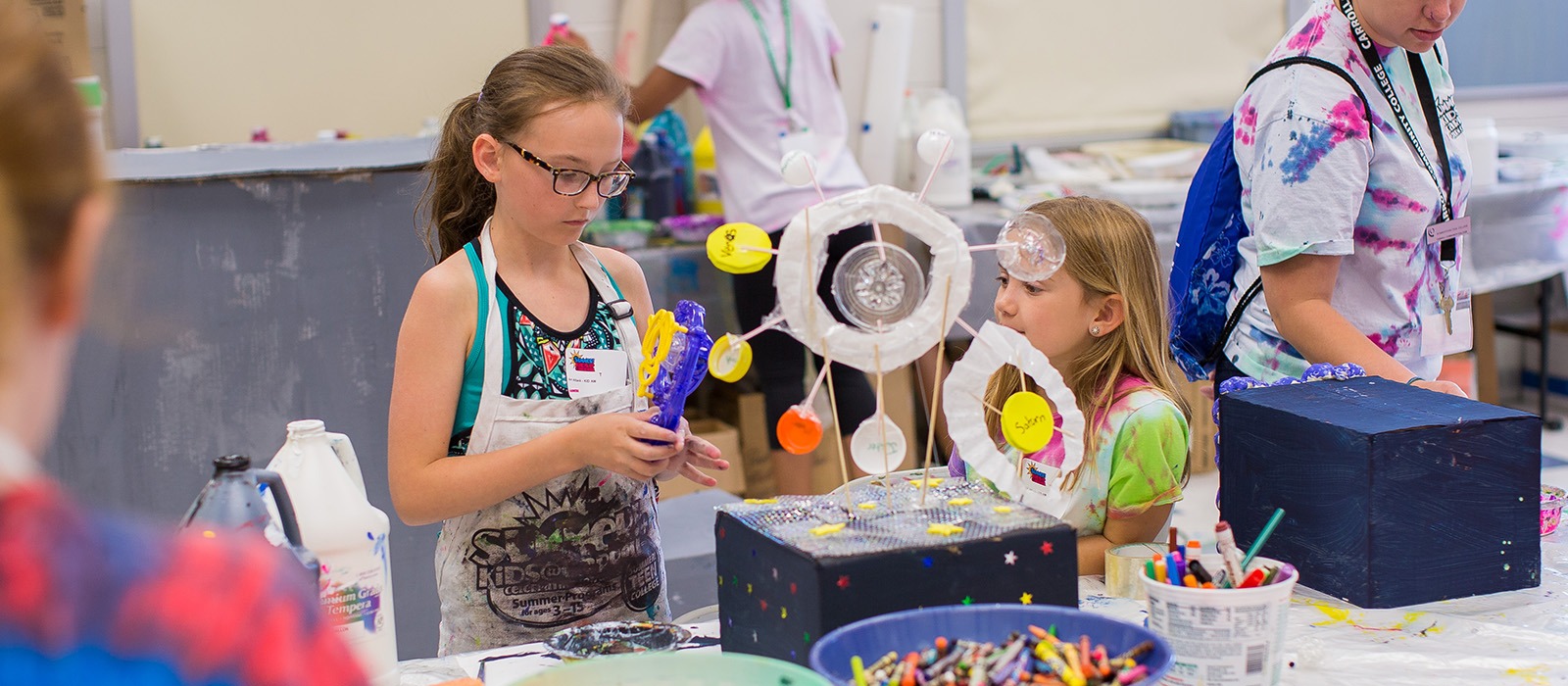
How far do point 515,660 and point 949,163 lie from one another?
109 inches

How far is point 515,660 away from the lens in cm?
125

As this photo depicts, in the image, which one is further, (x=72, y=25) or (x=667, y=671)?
(x=72, y=25)

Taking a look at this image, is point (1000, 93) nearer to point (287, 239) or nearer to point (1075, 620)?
point (287, 239)

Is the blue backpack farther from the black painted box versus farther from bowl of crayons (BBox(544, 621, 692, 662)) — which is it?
bowl of crayons (BBox(544, 621, 692, 662))

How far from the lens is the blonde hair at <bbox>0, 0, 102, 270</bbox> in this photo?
1.59 ft

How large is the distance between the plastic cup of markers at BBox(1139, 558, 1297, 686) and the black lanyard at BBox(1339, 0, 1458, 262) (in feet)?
2.82

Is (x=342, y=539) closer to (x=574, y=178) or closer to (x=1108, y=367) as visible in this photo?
(x=574, y=178)

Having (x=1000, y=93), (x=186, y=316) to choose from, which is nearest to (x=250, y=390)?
(x=186, y=316)

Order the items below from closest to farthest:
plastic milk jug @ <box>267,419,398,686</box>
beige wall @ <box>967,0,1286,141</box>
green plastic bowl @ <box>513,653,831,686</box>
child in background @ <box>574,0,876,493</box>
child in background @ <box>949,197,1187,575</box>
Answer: green plastic bowl @ <box>513,653,831,686</box>
plastic milk jug @ <box>267,419,398,686</box>
child in background @ <box>949,197,1187,575</box>
child in background @ <box>574,0,876,493</box>
beige wall @ <box>967,0,1286,141</box>

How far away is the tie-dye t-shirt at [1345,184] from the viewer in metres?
1.67

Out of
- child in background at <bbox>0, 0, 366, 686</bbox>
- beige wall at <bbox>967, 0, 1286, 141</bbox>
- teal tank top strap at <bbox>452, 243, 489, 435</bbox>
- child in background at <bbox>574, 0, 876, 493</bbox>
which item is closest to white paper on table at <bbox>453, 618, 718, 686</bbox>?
teal tank top strap at <bbox>452, 243, 489, 435</bbox>

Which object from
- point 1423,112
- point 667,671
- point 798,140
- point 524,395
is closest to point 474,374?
point 524,395

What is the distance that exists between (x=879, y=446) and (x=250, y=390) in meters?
1.49

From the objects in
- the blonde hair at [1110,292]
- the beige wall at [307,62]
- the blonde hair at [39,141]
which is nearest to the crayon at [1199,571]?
the blonde hair at [1110,292]
